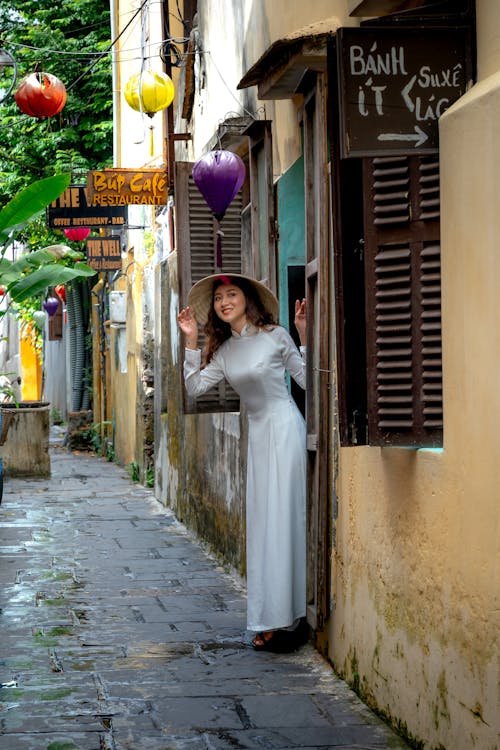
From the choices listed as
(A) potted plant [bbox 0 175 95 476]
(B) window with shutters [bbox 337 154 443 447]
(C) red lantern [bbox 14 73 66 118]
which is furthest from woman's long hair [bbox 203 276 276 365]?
(C) red lantern [bbox 14 73 66 118]

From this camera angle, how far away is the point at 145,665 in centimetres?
646

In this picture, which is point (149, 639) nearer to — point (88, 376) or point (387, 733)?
point (387, 733)

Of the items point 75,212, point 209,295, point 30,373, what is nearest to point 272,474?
point 209,295

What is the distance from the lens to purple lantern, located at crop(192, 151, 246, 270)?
8203mm

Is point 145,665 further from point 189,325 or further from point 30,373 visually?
point 30,373

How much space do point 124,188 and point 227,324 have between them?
6.21 m

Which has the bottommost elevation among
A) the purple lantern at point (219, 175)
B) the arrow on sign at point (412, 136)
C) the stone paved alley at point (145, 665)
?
the stone paved alley at point (145, 665)

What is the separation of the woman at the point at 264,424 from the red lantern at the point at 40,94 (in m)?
5.53

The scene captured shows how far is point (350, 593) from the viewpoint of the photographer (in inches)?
234

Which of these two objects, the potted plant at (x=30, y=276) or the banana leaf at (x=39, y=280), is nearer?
the potted plant at (x=30, y=276)

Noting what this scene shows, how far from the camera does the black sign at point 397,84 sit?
4.57m

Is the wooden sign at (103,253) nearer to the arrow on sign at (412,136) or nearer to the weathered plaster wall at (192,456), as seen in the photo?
the weathered plaster wall at (192,456)

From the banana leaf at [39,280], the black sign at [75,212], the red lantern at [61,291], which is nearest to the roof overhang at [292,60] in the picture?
the banana leaf at [39,280]

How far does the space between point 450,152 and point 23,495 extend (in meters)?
11.8
